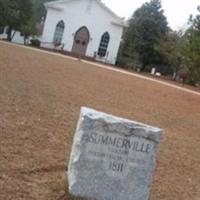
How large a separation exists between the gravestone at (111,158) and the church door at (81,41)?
152 ft

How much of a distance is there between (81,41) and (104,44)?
92.0 inches

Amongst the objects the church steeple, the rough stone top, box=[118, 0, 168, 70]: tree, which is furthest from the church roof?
the rough stone top

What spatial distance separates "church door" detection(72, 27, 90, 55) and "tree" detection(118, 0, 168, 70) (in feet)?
16.7

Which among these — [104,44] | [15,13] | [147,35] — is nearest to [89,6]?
[104,44]

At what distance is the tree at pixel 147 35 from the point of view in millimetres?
52812

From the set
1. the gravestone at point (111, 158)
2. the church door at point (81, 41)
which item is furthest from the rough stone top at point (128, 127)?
the church door at point (81, 41)

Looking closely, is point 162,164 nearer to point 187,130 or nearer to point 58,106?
point 58,106

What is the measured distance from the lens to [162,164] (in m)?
7.93

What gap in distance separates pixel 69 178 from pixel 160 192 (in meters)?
1.53

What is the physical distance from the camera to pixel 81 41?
5162 centimetres

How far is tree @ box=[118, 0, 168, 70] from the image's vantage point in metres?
52.8

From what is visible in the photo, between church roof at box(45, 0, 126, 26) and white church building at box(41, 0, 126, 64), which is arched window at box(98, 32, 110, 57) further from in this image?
church roof at box(45, 0, 126, 26)

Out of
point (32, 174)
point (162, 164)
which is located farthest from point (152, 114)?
point (32, 174)

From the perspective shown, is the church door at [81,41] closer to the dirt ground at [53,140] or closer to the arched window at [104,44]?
the arched window at [104,44]
